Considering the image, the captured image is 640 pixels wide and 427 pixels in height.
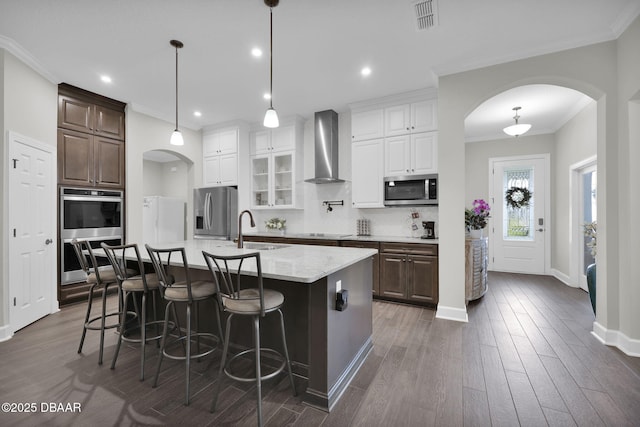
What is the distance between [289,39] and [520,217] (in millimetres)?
5562

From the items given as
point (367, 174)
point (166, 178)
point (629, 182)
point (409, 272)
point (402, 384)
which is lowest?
point (402, 384)

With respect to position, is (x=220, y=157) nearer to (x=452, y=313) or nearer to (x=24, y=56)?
(x=24, y=56)

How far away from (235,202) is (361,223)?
7.56 feet

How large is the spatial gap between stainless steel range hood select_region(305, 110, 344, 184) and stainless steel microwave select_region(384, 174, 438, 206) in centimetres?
89

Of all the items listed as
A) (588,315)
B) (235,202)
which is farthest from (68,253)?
(588,315)

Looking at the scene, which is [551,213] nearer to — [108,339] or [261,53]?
[261,53]

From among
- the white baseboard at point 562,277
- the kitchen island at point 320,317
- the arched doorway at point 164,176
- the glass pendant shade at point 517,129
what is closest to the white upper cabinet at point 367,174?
the kitchen island at point 320,317

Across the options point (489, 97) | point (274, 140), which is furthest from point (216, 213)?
point (489, 97)

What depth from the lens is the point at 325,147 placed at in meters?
4.73

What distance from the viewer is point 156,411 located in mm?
1763

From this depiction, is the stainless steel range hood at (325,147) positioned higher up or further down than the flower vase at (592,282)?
higher up

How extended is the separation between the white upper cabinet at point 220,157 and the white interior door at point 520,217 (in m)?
5.18

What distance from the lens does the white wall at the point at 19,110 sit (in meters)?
2.89

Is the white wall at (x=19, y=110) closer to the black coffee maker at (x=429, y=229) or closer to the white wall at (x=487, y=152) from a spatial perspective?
the black coffee maker at (x=429, y=229)
